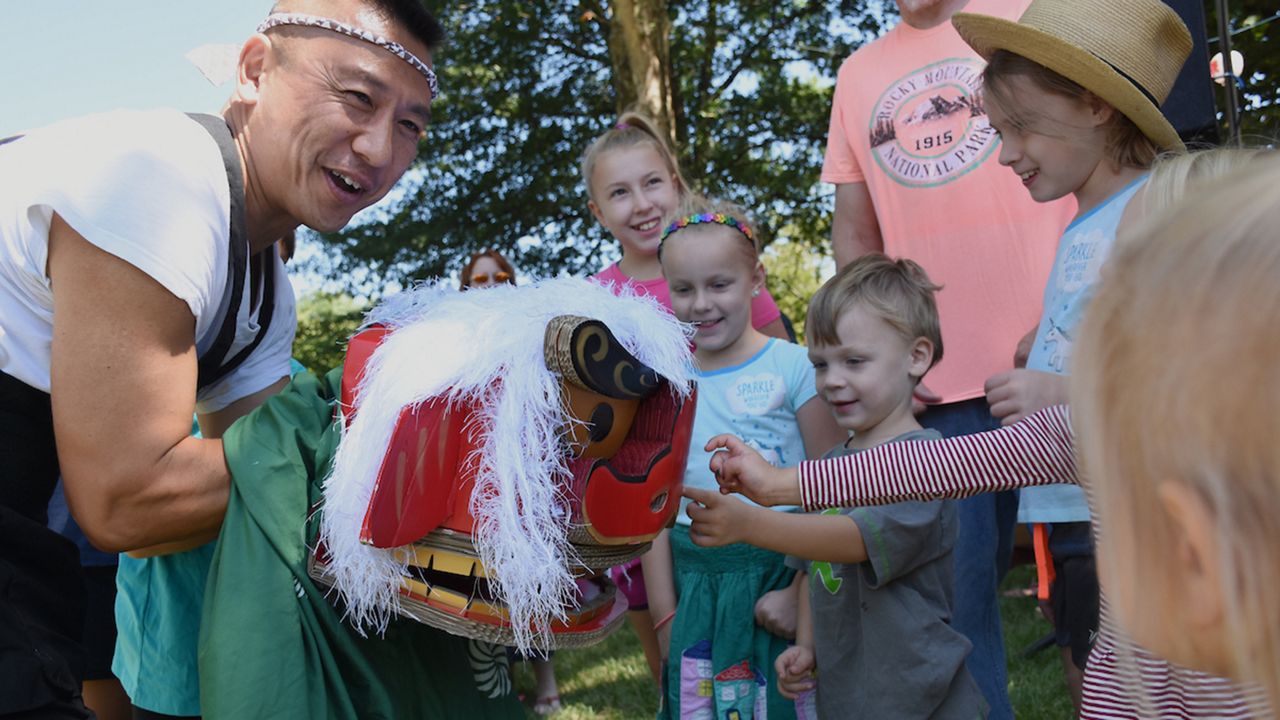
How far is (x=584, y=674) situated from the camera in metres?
5.07

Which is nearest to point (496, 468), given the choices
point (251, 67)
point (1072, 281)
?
point (251, 67)

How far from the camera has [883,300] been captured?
8.06 ft

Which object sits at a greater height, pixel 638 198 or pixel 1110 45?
pixel 1110 45

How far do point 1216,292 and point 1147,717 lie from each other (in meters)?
0.90

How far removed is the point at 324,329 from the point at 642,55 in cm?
589

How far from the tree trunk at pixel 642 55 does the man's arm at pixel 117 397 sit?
8.32m

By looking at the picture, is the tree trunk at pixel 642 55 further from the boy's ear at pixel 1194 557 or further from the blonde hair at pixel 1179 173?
the boy's ear at pixel 1194 557

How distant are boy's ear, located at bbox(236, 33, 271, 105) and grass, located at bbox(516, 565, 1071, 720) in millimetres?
3018

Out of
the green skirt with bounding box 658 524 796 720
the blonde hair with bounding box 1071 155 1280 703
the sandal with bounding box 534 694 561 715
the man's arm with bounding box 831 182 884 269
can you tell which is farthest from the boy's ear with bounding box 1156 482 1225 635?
the sandal with bounding box 534 694 561 715

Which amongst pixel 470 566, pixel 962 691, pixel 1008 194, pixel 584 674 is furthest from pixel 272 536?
pixel 584 674

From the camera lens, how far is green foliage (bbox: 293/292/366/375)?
41.8 feet

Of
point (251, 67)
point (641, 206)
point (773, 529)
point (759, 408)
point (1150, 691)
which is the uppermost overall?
point (251, 67)

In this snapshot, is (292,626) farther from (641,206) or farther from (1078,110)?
(641,206)

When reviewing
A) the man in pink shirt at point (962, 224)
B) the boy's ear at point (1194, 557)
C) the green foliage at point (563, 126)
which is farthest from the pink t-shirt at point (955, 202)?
the green foliage at point (563, 126)
